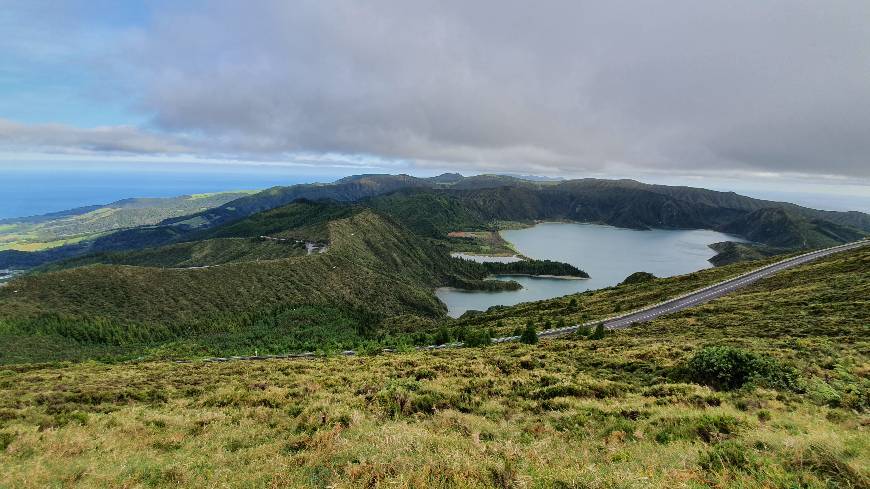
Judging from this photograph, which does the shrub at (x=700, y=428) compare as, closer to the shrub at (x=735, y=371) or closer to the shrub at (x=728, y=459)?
the shrub at (x=728, y=459)

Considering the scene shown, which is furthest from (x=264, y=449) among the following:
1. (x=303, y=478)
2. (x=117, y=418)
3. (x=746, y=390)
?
(x=746, y=390)

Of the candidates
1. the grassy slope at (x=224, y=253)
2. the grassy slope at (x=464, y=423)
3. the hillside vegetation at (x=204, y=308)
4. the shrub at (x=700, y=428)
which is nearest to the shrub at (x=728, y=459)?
the grassy slope at (x=464, y=423)

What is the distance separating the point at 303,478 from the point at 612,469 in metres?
8.39

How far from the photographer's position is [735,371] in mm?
20719

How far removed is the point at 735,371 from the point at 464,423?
1505 centimetres

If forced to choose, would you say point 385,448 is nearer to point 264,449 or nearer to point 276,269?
point 264,449

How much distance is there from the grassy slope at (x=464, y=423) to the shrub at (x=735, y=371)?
113cm

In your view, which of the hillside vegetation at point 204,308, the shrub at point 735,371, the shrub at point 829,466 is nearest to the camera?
the shrub at point 829,466

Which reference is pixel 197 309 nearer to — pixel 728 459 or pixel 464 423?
pixel 464 423

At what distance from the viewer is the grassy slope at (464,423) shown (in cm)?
1051

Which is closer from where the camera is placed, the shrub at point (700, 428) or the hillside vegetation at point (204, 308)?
the shrub at point (700, 428)

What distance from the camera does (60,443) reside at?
15781 millimetres

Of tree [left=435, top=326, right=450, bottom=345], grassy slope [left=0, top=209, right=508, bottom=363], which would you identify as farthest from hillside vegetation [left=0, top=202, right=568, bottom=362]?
tree [left=435, top=326, right=450, bottom=345]

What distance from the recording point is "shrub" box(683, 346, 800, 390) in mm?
19391
